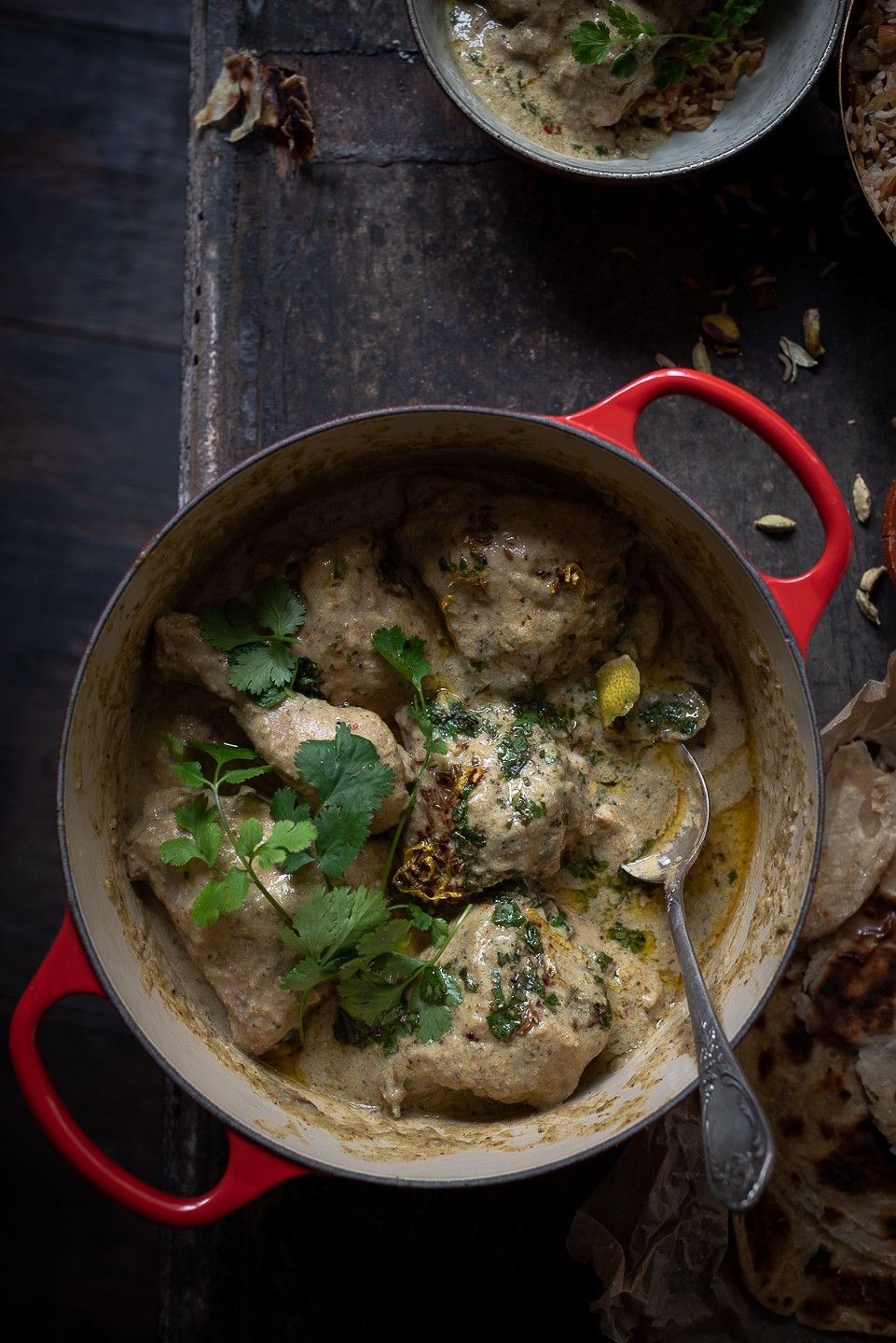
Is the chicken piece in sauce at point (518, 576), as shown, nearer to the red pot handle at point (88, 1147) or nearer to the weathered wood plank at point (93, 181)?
the red pot handle at point (88, 1147)

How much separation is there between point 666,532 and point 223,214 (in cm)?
99

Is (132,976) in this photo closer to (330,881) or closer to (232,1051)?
(232,1051)

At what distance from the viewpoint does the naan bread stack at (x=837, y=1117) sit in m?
1.75

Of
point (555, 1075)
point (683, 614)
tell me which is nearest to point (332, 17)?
point (683, 614)

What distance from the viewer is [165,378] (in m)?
2.71

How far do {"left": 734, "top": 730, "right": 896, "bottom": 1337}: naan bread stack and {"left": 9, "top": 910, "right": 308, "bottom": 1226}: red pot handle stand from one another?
81 cm

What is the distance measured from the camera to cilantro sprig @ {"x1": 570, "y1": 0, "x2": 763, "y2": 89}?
1.70m

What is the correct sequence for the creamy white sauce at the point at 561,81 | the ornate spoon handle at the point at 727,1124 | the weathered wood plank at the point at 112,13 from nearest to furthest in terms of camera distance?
the ornate spoon handle at the point at 727,1124 → the creamy white sauce at the point at 561,81 → the weathered wood plank at the point at 112,13

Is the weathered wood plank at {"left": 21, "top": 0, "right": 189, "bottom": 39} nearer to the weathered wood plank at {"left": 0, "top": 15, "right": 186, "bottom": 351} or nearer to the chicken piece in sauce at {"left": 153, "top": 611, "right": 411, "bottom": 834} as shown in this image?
the weathered wood plank at {"left": 0, "top": 15, "right": 186, "bottom": 351}

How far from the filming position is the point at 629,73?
68.7 inches

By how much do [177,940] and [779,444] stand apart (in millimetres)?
1240

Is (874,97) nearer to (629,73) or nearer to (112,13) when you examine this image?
(629,73)

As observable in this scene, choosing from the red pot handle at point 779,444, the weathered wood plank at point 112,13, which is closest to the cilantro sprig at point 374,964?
the red pot handle at point 779,444

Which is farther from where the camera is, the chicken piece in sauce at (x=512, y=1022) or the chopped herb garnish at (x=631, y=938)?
the chopped herb garnish at (x=631, y=938)
